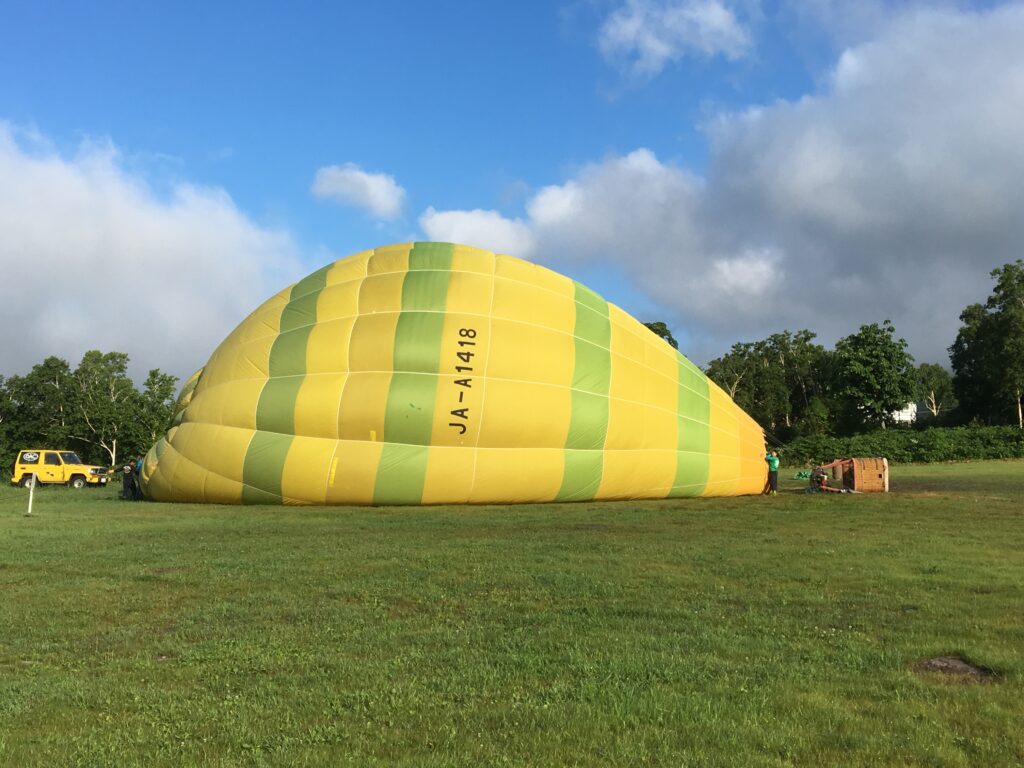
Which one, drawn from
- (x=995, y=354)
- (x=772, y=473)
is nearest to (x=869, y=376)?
(x=995, y=354)

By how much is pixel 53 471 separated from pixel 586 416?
24594 mm

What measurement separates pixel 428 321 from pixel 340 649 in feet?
34.9

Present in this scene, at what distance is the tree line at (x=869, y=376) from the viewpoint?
53.6m

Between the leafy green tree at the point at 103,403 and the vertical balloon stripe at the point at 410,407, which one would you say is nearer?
the vertical balloon stripe at the point at 410,407

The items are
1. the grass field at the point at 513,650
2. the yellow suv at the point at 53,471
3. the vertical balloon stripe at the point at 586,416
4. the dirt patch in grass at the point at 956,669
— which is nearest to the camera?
the grass field at the point at 513,650

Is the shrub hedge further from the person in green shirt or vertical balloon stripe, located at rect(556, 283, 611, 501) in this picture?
vertical balloon stripe, located at rect(556, 283, 611, 501)

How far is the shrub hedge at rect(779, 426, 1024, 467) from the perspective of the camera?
37.0 metres

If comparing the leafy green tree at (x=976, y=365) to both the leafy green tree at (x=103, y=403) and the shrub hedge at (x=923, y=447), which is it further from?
the leafy green tree at (x=103, y=403)

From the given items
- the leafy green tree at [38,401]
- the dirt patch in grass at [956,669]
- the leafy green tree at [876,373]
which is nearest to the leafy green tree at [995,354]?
the leafy green tree at [876,373]

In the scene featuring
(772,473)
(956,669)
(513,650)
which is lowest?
(513,650)

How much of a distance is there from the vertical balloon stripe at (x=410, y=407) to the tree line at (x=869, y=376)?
33.3 metres

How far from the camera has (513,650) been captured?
516 centimetres

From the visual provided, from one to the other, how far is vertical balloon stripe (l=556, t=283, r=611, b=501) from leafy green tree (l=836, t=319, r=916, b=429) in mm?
43127

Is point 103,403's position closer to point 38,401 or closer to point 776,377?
point 38,401
